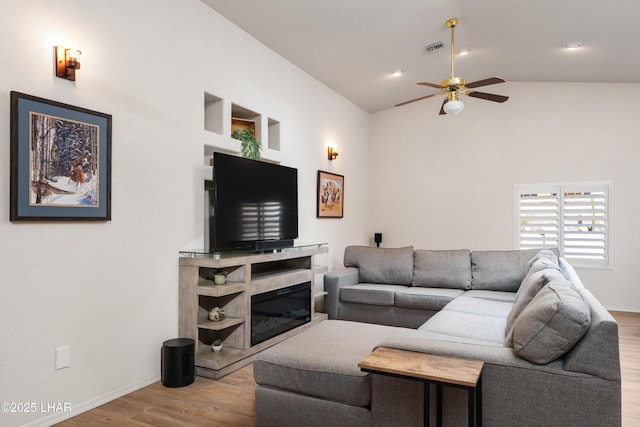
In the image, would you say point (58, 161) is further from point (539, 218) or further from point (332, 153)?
point (539, 218)

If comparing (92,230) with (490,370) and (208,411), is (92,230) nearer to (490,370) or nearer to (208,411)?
(208,411)

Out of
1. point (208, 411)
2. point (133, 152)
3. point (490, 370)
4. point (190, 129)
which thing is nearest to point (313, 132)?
point (190, 129)

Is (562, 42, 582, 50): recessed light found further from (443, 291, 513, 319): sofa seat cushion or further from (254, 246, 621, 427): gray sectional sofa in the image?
(443, 291, 513, 319): sofa seat cushion

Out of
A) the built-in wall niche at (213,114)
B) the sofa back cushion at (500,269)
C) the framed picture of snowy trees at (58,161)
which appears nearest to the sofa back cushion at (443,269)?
the sofa back cushion at (500,269)

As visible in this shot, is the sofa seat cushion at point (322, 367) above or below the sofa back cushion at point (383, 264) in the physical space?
below

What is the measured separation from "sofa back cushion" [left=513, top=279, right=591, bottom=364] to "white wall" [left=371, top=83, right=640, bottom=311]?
461 centimetres

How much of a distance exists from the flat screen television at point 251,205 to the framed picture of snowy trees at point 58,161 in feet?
2.88

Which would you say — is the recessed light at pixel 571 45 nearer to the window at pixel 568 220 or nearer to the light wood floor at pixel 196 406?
the window at pixel 568 220

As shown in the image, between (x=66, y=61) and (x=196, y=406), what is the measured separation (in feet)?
7.60

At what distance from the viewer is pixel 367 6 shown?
3836 mm

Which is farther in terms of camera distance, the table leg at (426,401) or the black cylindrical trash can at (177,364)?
the black cylindrical trash can at (177,364)

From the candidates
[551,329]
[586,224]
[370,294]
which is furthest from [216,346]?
[586,224]

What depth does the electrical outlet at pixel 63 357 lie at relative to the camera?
8.32 feet

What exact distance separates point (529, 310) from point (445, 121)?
17.1 feet
